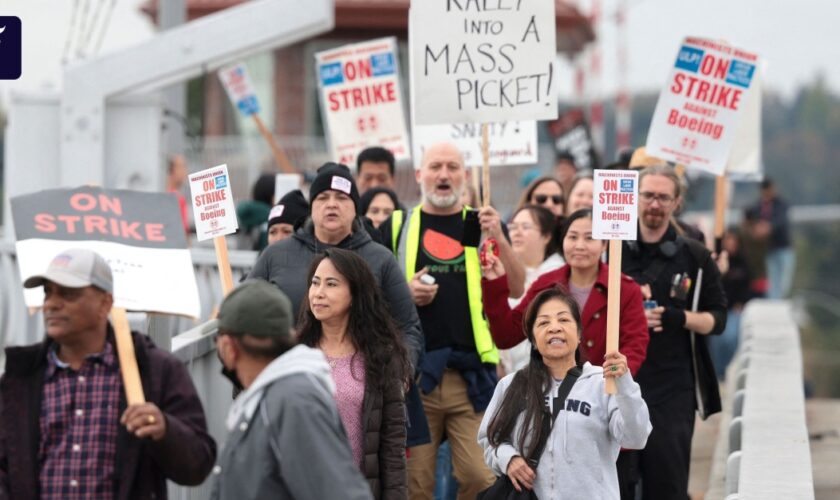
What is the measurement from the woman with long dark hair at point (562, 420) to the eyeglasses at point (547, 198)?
3822 mm

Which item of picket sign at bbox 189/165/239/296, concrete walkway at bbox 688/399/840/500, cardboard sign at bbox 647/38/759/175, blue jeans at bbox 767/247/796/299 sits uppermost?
cardboard sign at bbox 647/38/759/175

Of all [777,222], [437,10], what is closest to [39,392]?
[437,10]

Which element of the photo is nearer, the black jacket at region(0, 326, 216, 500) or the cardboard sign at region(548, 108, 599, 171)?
the black jacket at region(0, 326, 216, 500)

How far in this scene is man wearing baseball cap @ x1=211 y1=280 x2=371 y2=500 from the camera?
17.2ft

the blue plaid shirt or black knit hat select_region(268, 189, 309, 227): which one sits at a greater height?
black knit hat select_region(268, 189, 309, 227)

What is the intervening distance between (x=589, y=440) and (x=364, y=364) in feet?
3.01

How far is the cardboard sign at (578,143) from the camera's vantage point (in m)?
17.4

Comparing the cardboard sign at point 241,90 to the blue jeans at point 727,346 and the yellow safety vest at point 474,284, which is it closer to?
the blue jeans at point 727,346

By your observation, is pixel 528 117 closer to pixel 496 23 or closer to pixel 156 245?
pixel 496 23

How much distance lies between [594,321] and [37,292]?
3.12 metres

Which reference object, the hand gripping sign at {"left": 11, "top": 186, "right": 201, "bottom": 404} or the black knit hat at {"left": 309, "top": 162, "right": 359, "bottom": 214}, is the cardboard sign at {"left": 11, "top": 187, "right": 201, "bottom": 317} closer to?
the hand gripping sign at {"left": 11, "top": 186, "right": 201, "bottom": 404}

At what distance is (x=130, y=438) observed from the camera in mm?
→ 5500

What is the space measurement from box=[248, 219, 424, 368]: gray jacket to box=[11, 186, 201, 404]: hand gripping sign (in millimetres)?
1537

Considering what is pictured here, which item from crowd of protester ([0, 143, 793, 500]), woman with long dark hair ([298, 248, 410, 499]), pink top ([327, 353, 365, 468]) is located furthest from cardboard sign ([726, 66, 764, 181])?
pink top ([327, 353, 365, 468])
